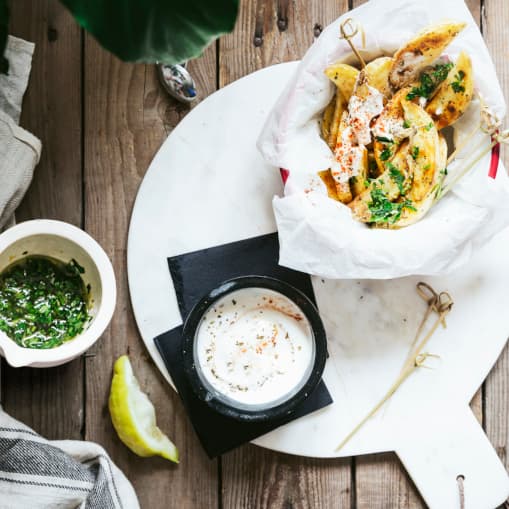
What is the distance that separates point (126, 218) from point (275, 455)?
42cm

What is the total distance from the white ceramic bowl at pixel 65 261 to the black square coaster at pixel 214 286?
0.13 m

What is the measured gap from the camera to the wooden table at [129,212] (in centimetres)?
109

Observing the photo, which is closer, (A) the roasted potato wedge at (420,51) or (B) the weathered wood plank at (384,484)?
(A) the roasted potato wedge at (420,51)

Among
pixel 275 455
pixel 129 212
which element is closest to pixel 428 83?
pixel 129 212

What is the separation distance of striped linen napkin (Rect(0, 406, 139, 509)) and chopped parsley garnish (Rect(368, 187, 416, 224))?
50 centimetres

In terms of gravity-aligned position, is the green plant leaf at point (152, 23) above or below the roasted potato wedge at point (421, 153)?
above

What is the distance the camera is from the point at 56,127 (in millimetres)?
1113

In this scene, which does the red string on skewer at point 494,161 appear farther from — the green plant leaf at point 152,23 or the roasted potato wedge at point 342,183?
the green plant leaf at point 152,23

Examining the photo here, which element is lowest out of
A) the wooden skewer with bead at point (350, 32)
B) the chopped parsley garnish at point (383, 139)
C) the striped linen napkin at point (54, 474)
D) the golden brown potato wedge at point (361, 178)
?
the striped linen napkin at point (54, 474)

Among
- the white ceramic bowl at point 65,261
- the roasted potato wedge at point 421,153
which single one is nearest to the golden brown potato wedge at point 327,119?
the roasted potato wedge at point 421,153

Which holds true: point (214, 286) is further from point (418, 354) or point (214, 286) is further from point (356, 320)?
point (418, 354)

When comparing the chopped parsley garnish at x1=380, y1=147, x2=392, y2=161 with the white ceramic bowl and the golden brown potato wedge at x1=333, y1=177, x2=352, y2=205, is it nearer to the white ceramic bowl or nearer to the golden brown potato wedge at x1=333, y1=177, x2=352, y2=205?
the golden brown potato wedge at x1=333, y1=177, x2=352, y2=205

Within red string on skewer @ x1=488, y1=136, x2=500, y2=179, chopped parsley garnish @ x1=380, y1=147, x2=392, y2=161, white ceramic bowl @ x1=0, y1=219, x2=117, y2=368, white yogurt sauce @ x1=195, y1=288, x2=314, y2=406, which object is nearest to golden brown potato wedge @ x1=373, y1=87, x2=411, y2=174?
chopped parsley garnish @ x1=380, y1=147, x2=392, y2=161

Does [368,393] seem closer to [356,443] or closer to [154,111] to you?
[356,443]
